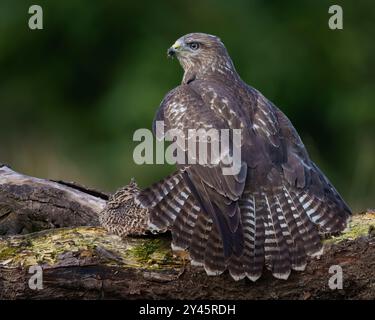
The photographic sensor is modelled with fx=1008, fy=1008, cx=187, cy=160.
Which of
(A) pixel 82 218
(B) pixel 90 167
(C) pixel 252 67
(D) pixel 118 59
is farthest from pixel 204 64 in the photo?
(D) pixel 118 59

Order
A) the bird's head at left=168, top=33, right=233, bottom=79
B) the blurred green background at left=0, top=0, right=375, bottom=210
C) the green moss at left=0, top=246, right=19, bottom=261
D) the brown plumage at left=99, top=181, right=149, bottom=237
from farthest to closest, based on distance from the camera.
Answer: the blurred green background at left=0, top=0, right=375, bottom=210 → the bird's head at left=168, top=33, right=233, bottom=79 → the brown plumage at left=99, top=181, right=149, bottom=237 → the green moss at left=0, top=246, right=19, bottom=261

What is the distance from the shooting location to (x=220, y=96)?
22.9 ft

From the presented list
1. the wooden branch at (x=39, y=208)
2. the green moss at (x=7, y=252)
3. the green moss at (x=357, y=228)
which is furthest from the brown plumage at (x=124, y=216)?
the green moss at (x=357, y=228)

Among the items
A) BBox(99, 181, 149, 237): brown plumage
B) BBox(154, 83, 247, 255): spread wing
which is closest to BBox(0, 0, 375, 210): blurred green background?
BBox(154, 83, 247, 255): spread wing

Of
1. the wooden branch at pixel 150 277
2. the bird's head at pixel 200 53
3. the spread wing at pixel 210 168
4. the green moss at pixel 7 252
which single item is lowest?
the wooden branch at pixel 150 277

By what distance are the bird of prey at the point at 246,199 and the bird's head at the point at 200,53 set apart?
2.26 ft

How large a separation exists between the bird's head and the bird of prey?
2.26 feet

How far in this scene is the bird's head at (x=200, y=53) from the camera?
7.77 m

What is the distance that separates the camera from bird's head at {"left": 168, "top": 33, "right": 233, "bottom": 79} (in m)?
7.77

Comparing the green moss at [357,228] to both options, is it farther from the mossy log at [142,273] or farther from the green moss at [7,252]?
the green moss at [7,252]

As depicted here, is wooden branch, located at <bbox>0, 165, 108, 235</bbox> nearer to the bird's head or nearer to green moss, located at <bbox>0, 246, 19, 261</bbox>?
green moss, located at <bbox>0, 246, 19, 261</bbox>

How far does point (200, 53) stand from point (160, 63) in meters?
6.87

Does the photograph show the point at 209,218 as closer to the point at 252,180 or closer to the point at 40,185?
the point at 252,180

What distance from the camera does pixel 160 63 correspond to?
1466 cm
